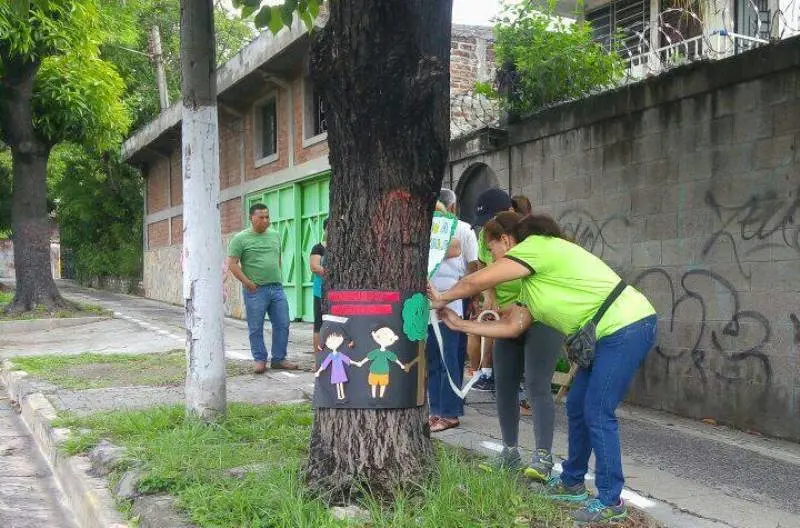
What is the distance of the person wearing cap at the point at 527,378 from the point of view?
14.1 feet

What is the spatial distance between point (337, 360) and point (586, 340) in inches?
46.5

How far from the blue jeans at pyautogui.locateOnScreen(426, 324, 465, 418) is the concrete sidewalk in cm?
17

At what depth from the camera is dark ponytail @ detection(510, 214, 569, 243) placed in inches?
155

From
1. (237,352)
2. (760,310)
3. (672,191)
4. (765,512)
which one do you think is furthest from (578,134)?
(237,352)

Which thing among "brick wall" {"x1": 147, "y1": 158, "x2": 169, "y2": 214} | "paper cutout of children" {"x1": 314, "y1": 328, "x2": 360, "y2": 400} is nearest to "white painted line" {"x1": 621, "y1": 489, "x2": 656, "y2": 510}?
"paper cutout of children" {"x1": 314, "y1": 328, "x2": 360, "y2": 400}

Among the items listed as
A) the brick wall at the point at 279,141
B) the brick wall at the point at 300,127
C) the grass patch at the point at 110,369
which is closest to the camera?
the grass patch at the point at 110,369

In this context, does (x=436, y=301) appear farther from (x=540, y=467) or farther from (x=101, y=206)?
(x=101, y=206)

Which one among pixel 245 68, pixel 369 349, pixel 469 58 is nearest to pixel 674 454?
pixel 369 349

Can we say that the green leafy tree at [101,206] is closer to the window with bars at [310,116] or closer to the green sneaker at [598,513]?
the window with bars at [310,116]

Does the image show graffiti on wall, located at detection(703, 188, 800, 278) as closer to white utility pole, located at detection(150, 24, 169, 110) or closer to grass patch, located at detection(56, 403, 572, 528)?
grass patch, located at detection(56, 403, 572, 528)

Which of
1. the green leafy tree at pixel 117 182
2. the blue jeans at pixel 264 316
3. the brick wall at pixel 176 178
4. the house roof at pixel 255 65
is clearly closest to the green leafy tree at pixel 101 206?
the green leafy tree at pixel 117 182

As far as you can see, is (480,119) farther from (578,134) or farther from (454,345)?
(454,345)

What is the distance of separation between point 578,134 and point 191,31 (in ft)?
12.5

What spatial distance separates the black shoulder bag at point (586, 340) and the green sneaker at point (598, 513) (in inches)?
25.8
